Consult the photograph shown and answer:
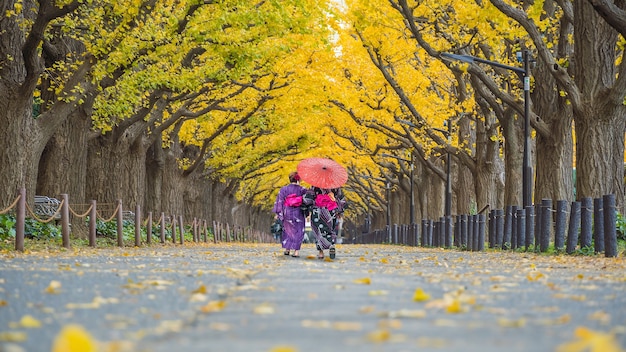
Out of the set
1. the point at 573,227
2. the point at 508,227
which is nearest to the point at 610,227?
the point at 573,227

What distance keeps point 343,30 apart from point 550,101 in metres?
15.3

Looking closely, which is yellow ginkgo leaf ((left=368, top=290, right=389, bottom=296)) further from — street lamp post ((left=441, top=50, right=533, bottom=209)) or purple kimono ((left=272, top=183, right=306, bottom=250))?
street lamp post ((left=441, top=50, right=533, bottom=209))

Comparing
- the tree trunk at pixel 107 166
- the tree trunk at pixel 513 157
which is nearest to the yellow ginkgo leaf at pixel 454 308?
the tree trunk at pixel 513 157

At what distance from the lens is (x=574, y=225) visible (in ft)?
65.8

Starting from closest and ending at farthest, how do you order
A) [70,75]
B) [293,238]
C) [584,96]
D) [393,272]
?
[393,272]
[293,238]
[584,96]
[70,75]

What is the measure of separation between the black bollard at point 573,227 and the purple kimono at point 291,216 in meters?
5.21

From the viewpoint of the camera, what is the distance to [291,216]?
61.9 ft

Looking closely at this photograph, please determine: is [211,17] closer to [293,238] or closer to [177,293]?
[293,238]

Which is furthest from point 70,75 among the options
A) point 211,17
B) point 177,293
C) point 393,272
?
point 177,293

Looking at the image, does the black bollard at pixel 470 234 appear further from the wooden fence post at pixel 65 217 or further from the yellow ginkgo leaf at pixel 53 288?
the yellow ginkgo leaf at pixel 53 288

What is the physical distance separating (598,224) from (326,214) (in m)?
4.96

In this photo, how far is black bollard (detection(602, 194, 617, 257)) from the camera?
1794cm

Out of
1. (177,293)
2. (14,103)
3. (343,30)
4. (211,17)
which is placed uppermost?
(343,30)

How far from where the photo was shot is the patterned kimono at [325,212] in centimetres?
1789
